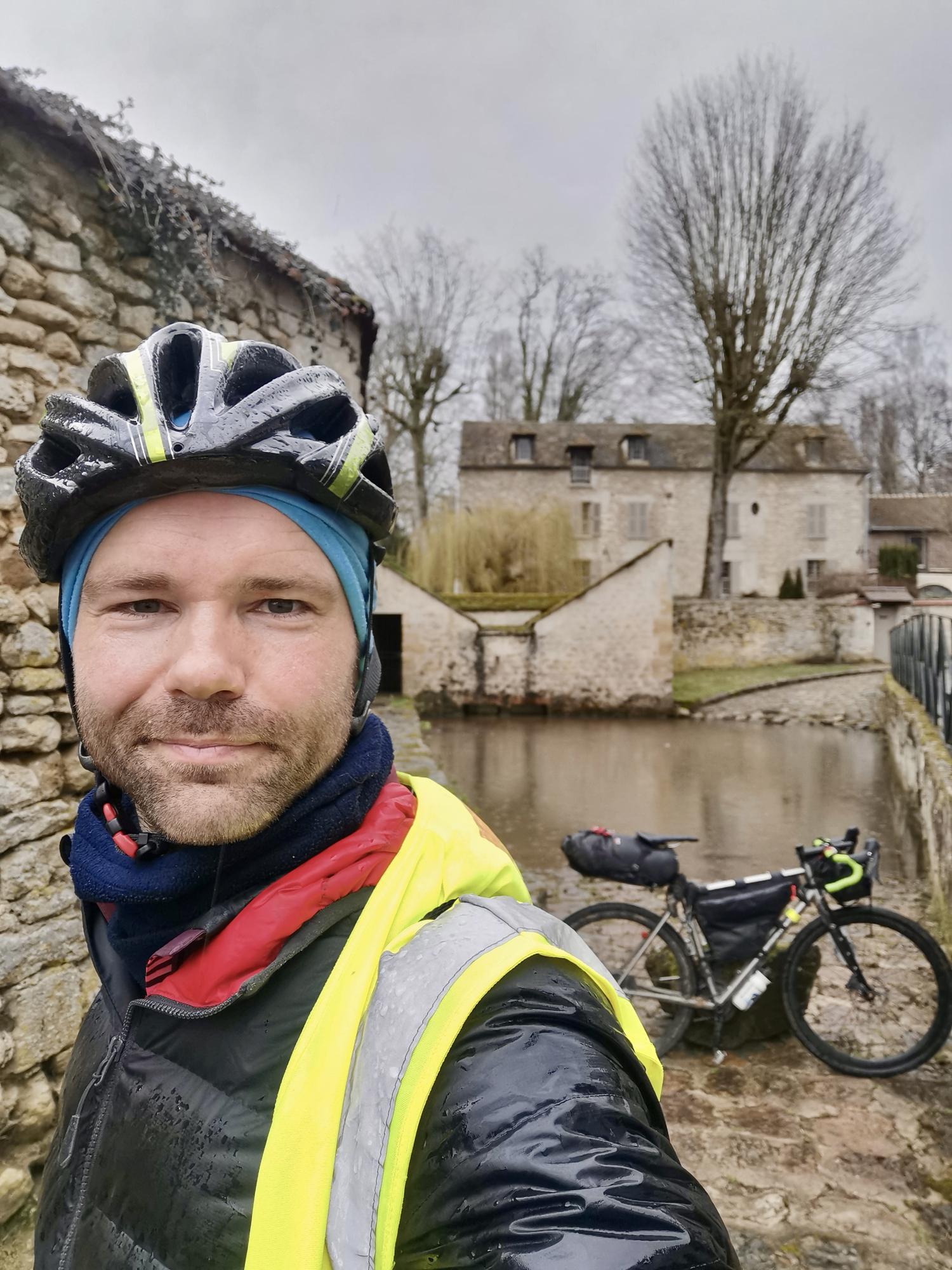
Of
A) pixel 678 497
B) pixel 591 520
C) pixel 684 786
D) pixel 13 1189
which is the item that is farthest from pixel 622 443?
pixel 13 1189

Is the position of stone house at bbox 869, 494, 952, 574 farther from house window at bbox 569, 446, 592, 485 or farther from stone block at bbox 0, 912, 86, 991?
stone block at bbox 0, 912, 86, 991

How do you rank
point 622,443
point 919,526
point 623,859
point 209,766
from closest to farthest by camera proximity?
point 209,766, point 623,859, point 622,443, point 919,526

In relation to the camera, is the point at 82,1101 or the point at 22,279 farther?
the point at 22,279

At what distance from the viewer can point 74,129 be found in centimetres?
265

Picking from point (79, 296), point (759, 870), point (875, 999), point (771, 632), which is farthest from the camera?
point (771, 632)

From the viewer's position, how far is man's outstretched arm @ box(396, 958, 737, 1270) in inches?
24.8

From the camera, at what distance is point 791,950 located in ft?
11.7

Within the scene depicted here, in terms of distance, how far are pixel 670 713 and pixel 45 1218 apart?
14649mm

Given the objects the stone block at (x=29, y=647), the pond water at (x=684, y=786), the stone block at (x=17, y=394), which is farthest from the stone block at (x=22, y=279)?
the pond water at (x=684, y=786)

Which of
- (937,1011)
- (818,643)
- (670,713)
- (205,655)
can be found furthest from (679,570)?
(205,655)

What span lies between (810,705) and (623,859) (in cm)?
1239

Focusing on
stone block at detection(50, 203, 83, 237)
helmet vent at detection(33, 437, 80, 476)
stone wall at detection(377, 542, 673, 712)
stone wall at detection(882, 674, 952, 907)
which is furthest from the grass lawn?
helmet vent at detection(33, 437, 80, 476)

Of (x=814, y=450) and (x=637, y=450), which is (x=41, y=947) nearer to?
(x=637, y=450)

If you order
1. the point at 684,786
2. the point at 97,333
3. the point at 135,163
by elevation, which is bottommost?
the point at 684,786
